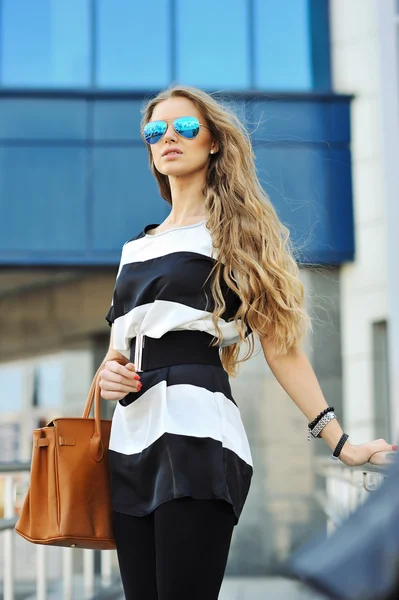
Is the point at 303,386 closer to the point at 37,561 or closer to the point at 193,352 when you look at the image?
the point at 193,352

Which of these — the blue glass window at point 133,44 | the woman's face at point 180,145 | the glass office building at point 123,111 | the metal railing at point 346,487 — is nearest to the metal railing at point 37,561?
the metal railing at point 346,487

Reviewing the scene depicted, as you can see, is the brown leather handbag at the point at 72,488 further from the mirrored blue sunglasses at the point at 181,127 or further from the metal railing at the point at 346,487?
the mirrored blue sunglasses at the point at 181,127

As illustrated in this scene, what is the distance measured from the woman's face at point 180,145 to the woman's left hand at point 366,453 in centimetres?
85

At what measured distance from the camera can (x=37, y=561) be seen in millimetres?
4609

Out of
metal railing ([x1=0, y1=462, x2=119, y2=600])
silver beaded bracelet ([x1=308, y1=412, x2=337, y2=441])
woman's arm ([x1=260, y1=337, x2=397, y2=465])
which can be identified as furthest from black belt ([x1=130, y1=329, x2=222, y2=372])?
metal railing ([x1=0, y1=462, x2=119, y2=600])

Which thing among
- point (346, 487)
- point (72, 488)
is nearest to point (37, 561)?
point (346, 487)

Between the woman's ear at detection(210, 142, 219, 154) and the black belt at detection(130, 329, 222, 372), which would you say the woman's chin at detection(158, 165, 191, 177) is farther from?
the black belt at detection(130, 329, 222, 372)

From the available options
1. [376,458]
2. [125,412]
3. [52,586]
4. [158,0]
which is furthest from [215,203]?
[158,0]

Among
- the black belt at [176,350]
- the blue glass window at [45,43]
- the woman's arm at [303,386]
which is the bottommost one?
the woman's arm at [303,386]

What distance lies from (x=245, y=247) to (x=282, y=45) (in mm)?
10011

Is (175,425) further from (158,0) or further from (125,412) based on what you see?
(158,0)

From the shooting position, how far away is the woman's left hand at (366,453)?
2393 millimetres

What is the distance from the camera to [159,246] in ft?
8.41

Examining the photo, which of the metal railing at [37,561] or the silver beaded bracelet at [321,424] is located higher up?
the silver beaded bracelet at [321,424]
